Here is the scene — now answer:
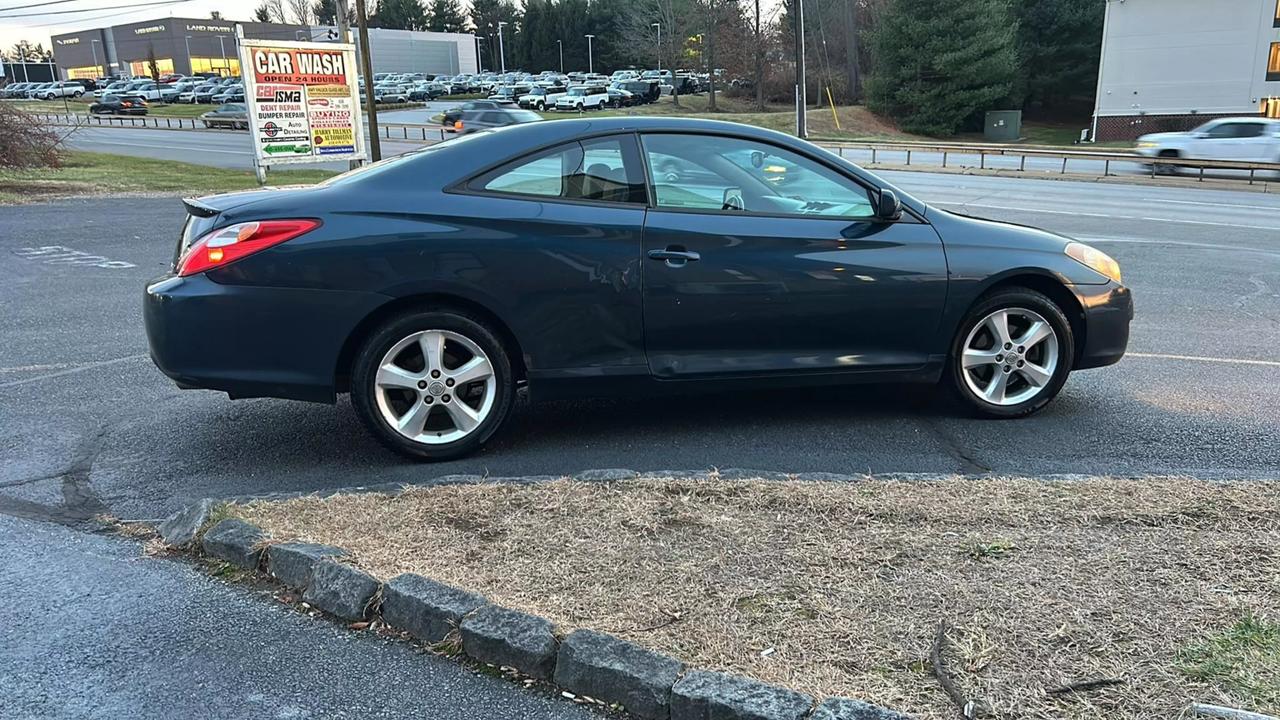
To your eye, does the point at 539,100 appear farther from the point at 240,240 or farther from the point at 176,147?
the point at 240,240

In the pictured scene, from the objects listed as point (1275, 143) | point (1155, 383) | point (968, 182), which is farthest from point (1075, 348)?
point (1275, 143)

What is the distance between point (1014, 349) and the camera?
5.16 meters

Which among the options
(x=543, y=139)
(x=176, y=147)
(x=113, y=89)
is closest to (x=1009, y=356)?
(x=543, y=139)

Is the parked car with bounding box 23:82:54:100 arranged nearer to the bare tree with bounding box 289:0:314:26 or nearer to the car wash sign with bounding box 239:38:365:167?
the bare tree with bounding box 289:0:314:26

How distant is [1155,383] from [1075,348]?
1.19m

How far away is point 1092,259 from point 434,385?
360 cm

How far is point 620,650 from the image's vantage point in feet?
9.00

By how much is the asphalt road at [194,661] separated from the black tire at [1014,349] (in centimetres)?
322

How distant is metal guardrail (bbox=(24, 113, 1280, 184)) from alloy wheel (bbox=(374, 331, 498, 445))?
1691cm

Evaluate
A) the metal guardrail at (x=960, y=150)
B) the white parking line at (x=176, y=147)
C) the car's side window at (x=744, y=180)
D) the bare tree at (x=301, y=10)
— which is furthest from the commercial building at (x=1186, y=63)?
the bare tree at (x=301, y=10)

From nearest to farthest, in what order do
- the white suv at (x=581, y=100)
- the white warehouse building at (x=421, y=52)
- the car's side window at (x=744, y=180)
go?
the car's side window at (x=744, y=180)
the white suv at (x=581, y=100)
the white warehouse building at (x=421, y=52)

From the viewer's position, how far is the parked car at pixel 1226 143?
2731 cm

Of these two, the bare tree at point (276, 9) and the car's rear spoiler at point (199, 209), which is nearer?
the car's rear spoiler at point (199, 209)

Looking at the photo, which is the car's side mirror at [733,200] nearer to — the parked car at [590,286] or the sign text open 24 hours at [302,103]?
the parked car at [590,286]
